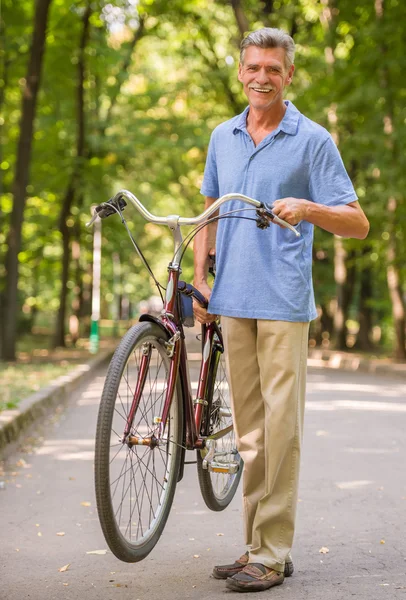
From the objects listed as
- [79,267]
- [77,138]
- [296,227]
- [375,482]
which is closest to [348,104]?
[77,138]

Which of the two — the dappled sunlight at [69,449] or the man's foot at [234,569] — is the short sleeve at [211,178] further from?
the dappled sunlight at [69,449]

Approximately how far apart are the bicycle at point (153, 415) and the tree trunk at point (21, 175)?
12.7m

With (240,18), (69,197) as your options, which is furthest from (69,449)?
(240,18)

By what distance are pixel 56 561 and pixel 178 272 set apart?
1.39 meters

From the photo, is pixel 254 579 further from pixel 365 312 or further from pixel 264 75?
pixel 365 312

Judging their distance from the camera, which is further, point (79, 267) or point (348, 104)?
point (79, 267)

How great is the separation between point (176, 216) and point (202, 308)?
1.86ft

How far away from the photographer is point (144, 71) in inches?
1359

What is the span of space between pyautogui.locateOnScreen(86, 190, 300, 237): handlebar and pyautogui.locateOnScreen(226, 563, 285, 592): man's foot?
132 centimetres

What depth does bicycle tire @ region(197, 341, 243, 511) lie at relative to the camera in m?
4.54

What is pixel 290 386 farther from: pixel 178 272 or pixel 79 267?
pixel 79 267

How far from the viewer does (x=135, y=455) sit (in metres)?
3.95

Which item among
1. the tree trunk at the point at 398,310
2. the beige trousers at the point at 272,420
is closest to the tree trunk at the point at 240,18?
the tree trunk at the point at 398,310

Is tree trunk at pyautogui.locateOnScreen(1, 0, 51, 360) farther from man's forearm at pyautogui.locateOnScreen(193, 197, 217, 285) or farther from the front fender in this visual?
the front fender
